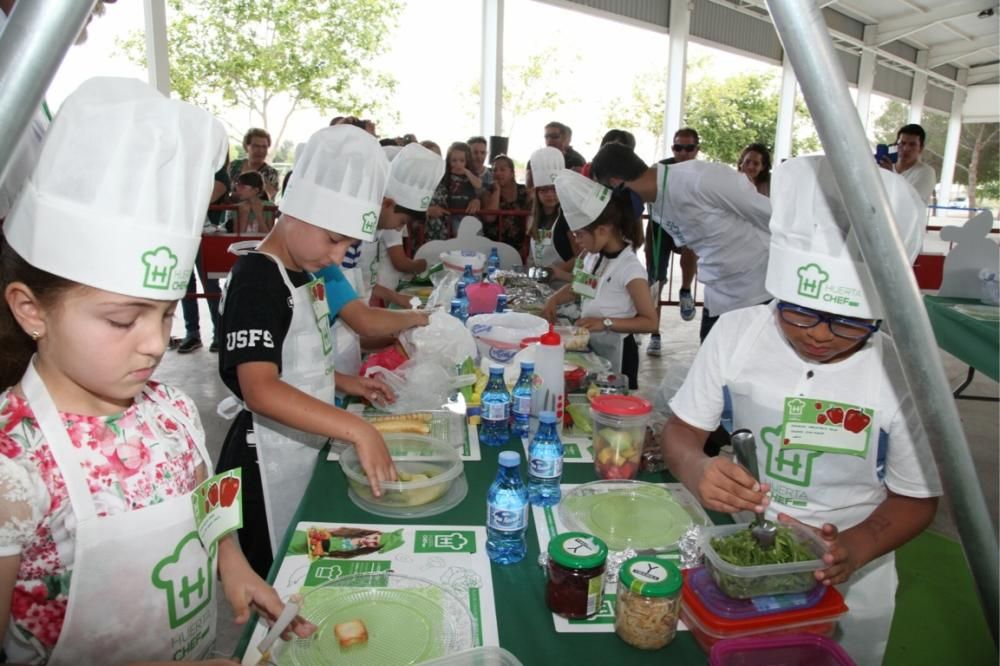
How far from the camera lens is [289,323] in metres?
1.89

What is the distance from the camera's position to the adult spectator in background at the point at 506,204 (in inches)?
262

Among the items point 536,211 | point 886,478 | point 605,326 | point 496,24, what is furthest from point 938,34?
point 886,478

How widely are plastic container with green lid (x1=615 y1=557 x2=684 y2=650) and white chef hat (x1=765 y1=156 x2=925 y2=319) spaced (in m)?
0.63

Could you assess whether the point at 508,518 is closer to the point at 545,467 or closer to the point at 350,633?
the point at 545,467

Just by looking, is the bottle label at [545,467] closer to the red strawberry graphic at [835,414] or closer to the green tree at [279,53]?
the red strawberry graphic at [835,414]

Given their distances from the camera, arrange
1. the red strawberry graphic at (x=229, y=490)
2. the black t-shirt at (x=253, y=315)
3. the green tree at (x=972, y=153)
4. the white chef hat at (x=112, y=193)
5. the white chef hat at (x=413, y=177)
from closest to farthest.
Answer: the white chef hat at (x=112, y=193), the red strawberry graphic at (x=229, y=490), the black t-shirt at (x=253, y=315), the white chef hat at (x=413, y=177), the green tree at (x=972, y=153)

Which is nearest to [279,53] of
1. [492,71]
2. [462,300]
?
[492,71]

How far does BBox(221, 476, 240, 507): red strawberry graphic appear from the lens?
1210 millimetres

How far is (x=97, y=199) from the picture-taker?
1001 mm

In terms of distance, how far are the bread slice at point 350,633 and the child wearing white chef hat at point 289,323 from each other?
0.63 meters

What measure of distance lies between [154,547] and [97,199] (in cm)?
59

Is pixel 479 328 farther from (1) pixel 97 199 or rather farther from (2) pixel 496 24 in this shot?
(2) pixel 496 24

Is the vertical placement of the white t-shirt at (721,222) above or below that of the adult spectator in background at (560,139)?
below

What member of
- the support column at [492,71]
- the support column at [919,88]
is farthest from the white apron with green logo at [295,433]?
the support column at [919,88]
